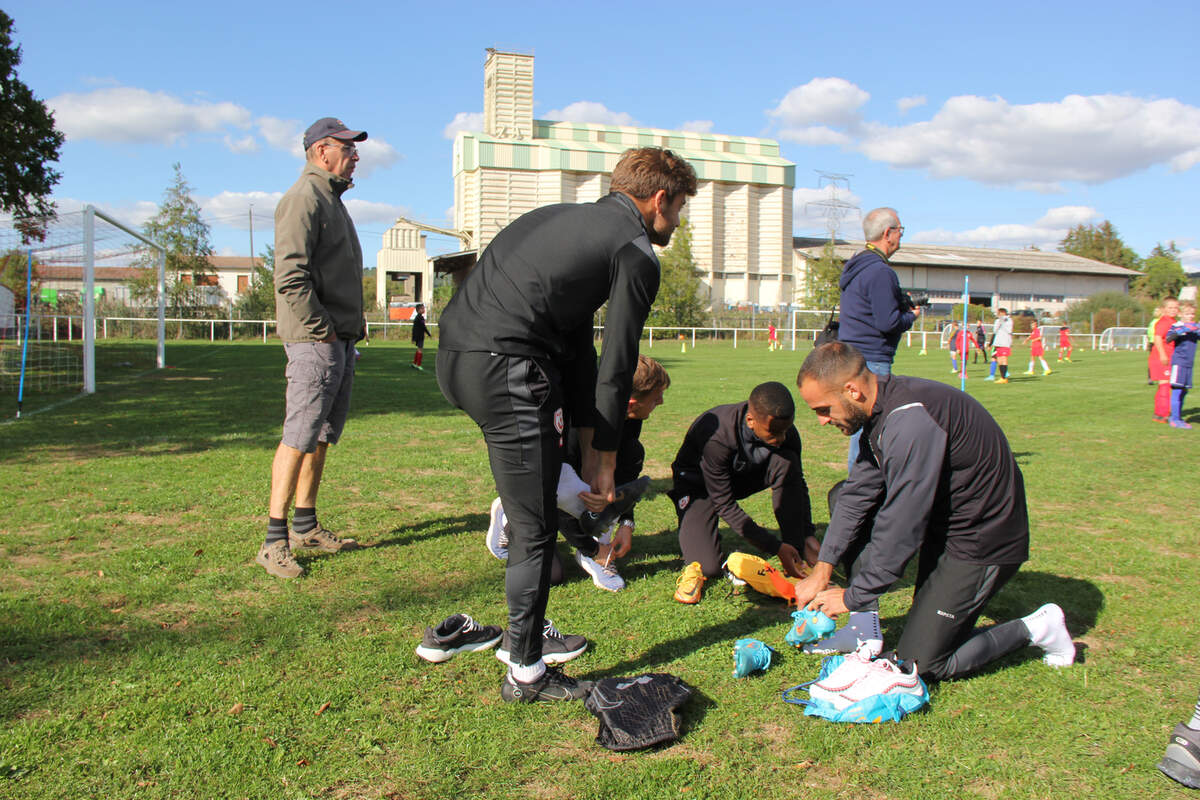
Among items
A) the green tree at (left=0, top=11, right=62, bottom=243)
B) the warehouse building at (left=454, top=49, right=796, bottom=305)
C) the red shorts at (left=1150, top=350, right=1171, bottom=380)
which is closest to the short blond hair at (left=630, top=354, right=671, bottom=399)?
the red shorts at (left=1150, top=350, right=1171, bottom=380)

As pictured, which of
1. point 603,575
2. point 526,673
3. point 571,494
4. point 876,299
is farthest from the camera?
point 876,299

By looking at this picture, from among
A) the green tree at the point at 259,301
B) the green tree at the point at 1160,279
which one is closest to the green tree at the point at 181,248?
the green tree at the point at 259,301

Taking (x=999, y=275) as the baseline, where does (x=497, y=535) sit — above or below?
below

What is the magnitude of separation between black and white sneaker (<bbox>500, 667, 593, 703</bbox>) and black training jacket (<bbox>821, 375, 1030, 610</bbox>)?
111 centimetres

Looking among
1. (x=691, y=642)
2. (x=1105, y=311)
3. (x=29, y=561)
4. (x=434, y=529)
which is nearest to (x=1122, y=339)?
(x=1105, y=311)

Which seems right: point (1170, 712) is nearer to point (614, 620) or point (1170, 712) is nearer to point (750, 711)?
point (750, 711)

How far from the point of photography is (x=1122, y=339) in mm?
40281

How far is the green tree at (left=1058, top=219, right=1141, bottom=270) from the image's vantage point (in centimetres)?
8538

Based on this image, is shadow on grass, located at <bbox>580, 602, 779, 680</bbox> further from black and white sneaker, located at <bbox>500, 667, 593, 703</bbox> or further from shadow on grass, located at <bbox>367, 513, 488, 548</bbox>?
shadow on grass, located at <bbox>367, 513, 488, 548</bbox>

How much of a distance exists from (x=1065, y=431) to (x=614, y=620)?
9.37m

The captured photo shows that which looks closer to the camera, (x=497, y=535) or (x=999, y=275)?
(x=497, y=535)

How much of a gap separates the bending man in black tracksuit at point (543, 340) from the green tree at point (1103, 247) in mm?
98203

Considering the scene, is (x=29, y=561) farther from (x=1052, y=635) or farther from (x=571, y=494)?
A: (x=1052, y=635)

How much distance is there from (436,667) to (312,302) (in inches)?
86.6
